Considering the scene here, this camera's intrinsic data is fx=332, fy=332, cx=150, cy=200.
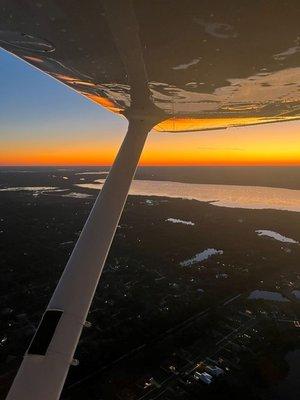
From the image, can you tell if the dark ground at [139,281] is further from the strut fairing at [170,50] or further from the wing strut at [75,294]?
the strut fairing at [170,50]

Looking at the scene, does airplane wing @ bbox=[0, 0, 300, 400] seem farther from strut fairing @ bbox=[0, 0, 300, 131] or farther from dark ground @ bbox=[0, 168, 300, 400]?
dark ground @ bbox=[0, 168, 300, 400]

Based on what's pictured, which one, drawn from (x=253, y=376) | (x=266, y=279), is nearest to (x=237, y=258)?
(x=266, y=279)

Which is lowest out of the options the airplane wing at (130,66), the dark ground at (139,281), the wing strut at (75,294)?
the dark ground at (139,281)

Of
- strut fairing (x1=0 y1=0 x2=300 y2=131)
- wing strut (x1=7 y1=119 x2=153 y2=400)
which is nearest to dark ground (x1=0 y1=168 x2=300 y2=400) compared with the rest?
wing strut (x1=7 y1=119 x2=153 y2=400)

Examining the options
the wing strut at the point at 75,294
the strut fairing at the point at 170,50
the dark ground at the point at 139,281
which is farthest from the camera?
the dark ground at the point at 139,281

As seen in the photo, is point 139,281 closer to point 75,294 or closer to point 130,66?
point 75,294

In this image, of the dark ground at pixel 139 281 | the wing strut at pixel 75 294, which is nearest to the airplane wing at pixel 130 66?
the wing strut at pixel 75 294

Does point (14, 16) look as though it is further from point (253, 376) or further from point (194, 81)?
point (253, 376)
